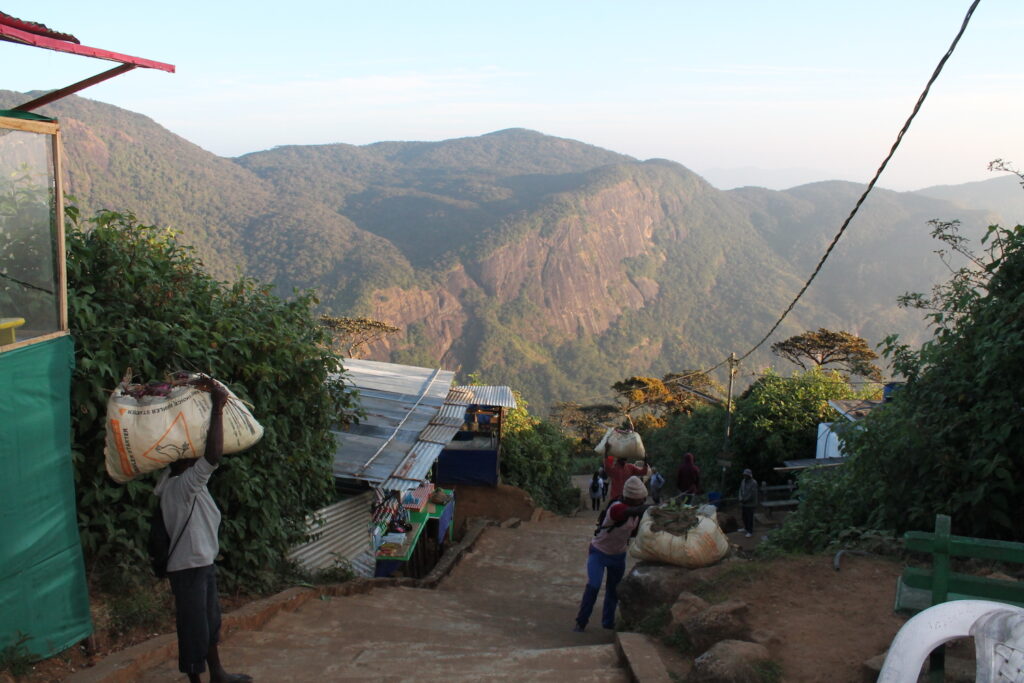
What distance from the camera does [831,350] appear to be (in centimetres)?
3941

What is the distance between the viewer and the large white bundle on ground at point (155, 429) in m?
3.39

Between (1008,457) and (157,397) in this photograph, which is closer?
(157,397)

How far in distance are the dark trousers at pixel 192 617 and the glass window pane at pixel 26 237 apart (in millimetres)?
1313

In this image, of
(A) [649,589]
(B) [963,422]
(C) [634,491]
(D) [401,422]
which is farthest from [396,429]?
(B) [963,422]

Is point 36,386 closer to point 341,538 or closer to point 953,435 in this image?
point 341,538

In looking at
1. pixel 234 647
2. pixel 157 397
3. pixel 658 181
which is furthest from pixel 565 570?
pixel 658 181

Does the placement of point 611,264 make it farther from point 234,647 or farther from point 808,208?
point 234,647

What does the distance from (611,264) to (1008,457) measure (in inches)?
4676

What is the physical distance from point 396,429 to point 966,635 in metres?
8.32

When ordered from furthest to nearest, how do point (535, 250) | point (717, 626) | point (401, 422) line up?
point (535, 250) < point (401, 422) < point (717, 626)

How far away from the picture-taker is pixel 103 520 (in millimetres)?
4262

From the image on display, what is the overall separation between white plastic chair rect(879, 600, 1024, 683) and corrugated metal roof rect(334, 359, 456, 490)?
19.8ft

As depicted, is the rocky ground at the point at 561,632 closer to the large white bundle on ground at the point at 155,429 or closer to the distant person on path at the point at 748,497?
the large white bundle on ground at the point at 155,429

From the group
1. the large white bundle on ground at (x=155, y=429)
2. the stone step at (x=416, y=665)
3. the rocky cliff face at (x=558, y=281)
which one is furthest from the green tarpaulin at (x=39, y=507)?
the rocky cliff face at (x=558, y=281)
